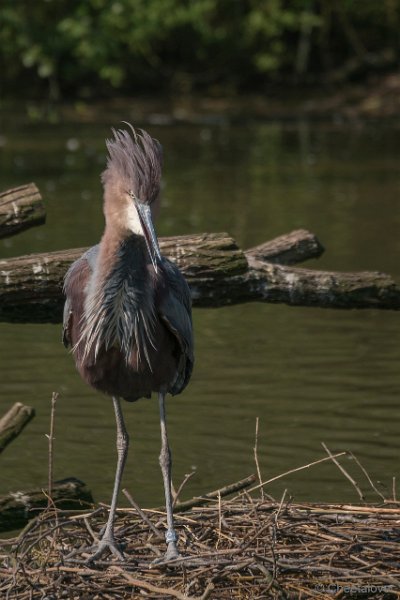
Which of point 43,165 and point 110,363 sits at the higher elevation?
point 110,363

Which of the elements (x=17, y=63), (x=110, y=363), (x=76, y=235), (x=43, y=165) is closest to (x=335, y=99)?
(x=17, y=63)

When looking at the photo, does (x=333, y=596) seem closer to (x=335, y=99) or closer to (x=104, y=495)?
(x=104, y=495)

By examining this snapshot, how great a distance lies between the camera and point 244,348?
38.7 ft

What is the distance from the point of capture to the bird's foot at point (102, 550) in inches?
225

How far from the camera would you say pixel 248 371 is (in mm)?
11086

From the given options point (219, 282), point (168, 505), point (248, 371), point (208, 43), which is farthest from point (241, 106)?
point (168, 505)

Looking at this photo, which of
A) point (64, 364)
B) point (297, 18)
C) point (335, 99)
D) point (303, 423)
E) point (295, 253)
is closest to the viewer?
point (295, 253)

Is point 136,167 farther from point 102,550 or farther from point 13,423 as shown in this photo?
point 13,423

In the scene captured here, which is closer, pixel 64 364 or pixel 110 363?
pixel 110 363

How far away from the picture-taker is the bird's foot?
5.71 metres

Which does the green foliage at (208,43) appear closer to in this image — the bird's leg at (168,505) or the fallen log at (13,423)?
the fallen log at (13,423)

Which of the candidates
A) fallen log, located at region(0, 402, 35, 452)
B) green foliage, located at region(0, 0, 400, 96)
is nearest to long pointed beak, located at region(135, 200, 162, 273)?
fallen log, located at region(0, 402, 35, 452)

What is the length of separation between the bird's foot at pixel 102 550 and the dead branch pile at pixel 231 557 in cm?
3

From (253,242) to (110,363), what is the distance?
9576 millimetres
